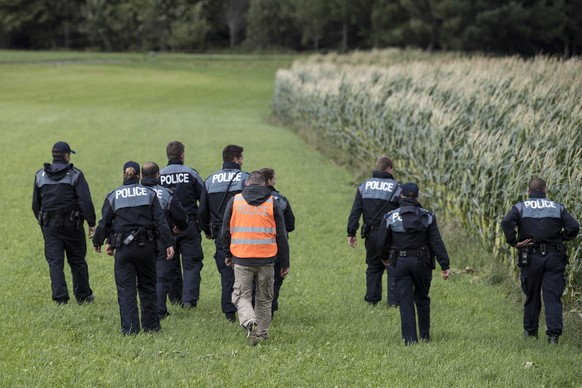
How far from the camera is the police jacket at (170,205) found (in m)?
10.5

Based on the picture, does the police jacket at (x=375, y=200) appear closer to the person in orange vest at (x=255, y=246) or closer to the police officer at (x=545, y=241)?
the police officer at (x=545, y=241)

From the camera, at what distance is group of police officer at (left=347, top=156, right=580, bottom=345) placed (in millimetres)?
10141

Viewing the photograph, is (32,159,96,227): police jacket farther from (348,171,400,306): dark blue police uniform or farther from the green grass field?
(348,171,400,306): dark blue police uniform

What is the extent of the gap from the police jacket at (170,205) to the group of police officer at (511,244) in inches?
96.3

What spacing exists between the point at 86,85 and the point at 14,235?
45.4m

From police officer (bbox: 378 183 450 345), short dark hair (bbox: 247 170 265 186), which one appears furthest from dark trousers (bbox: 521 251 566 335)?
short dark hair (bbox: 247 170 265 186)

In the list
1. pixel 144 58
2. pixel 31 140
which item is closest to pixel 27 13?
pixel 144 58

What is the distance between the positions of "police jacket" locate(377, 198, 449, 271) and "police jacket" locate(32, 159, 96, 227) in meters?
3.99

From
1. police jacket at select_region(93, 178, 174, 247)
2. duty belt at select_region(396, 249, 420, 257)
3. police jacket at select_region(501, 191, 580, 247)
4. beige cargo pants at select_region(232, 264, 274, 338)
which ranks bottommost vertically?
beige cargo pants at select_region(232, 264, 274, 338)

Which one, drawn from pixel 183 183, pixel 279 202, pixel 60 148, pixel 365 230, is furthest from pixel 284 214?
pixel 60 148

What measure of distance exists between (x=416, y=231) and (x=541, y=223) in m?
1.68

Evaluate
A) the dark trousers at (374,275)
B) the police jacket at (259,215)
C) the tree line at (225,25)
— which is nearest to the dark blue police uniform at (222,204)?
the police jacket at (259,215)

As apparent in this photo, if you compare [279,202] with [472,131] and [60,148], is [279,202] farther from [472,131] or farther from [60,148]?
[472,131]

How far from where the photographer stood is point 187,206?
11820 millimetres
